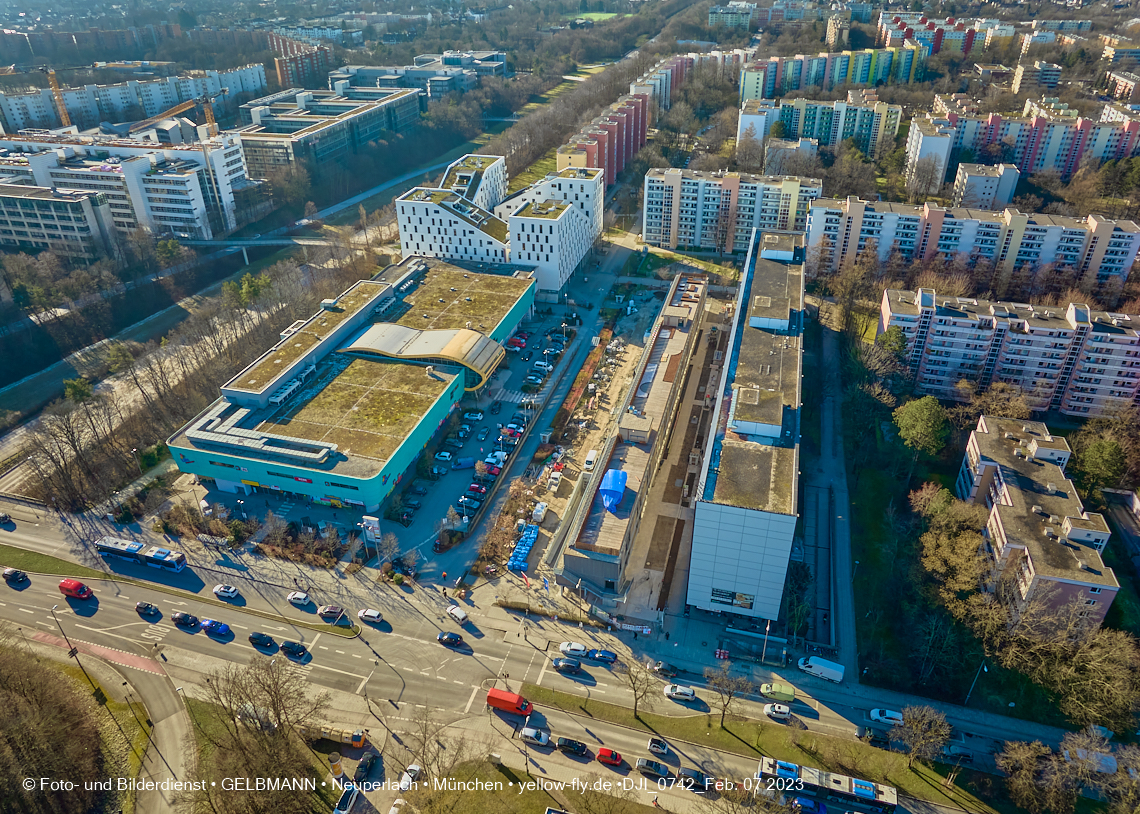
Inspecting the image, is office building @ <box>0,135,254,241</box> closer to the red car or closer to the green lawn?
the green lawn

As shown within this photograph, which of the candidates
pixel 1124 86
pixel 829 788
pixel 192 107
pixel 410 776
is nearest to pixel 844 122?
pixel 1124 86

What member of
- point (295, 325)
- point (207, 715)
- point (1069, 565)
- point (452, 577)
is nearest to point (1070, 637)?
A: point (1069, 565)

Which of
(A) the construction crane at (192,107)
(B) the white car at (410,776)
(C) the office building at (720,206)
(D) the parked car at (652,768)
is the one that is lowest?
(D) the parked car at (652,768)

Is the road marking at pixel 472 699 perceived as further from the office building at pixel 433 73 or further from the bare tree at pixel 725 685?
the office building at pixel 433 73

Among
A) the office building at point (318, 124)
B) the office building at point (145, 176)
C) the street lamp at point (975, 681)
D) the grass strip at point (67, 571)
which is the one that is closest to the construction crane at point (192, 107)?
the office building at point (318, 124)

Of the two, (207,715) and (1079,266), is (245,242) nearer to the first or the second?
(207,715)

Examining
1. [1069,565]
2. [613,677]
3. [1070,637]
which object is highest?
[1069,565]
